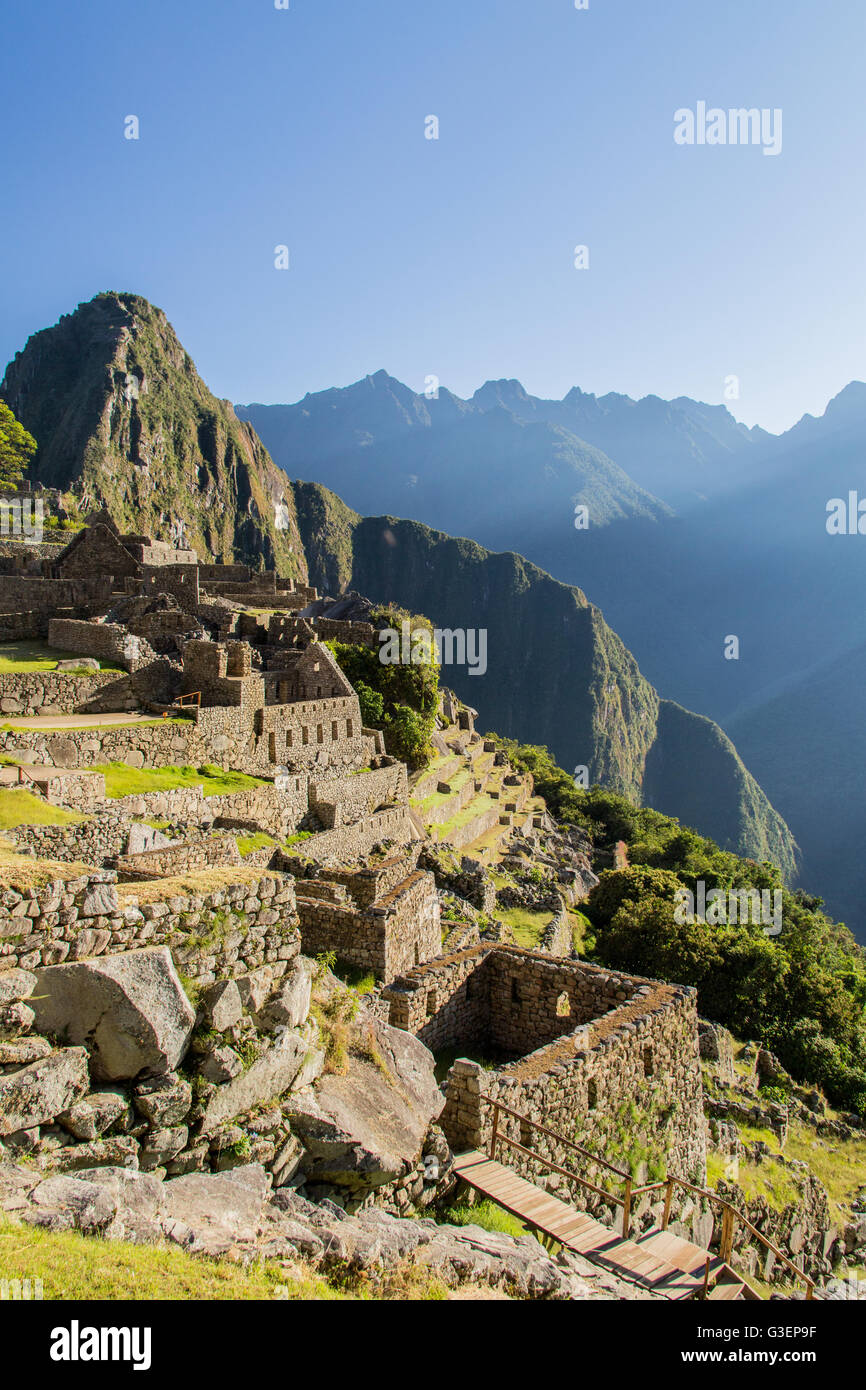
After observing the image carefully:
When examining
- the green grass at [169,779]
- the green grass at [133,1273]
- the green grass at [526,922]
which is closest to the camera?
the green grass at [133,1273]

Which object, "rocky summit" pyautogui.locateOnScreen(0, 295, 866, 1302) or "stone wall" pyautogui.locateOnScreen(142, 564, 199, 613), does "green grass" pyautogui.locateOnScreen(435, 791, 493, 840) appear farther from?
"stone wall" pyautogui.locateOnScreen(142, 564, 199, 613)

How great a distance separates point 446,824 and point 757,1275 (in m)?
23.4

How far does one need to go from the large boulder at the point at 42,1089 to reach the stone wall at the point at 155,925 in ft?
1.74

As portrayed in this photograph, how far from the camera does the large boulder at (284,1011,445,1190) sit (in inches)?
212

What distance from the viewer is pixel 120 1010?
4512 mm

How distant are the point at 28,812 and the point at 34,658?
481 inches

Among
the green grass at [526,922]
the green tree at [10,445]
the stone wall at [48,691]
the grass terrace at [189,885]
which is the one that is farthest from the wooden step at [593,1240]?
the green tree at [10,445]

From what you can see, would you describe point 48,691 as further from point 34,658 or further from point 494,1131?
point 494,1131

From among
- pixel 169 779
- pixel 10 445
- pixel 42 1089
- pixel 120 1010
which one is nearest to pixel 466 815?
pixel 169 779

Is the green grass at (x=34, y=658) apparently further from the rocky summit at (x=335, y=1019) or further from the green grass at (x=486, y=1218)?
the green grass at (x=486, y=1218)

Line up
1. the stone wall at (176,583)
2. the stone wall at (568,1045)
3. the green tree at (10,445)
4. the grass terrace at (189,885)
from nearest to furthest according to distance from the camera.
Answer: the grass terrace at (189,885) < the stone wall at (568,1045) < the stone wall at (176,583) < the green tree at (10,445)

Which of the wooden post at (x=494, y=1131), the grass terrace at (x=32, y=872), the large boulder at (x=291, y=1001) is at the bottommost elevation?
the wooden post at (x=494, y=1131)

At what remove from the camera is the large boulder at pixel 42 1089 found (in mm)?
4043

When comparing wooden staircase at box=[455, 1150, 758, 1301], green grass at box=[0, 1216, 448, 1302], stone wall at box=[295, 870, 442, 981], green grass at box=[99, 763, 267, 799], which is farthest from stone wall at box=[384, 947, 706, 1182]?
green grass at box=[99, 763, 267, 799]
